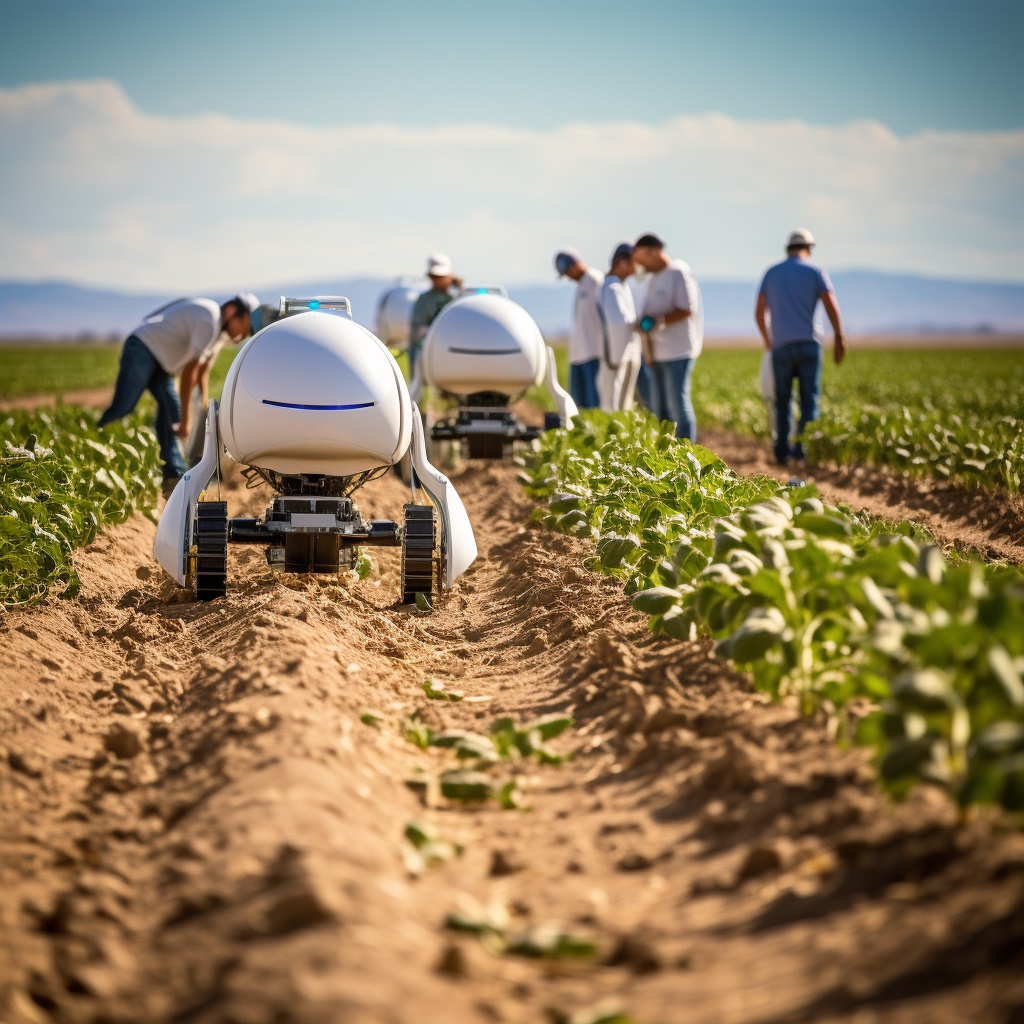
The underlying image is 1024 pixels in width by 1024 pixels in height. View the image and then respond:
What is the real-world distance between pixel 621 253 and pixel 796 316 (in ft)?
6.47

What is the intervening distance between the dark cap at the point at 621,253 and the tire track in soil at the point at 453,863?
8128 mm

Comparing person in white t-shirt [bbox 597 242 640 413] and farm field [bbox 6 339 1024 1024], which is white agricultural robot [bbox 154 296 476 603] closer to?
farm field [bbox 6 339 1024 1024]

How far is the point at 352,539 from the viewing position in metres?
6.86

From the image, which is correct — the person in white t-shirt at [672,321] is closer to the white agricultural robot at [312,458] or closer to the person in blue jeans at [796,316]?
the person in blue jeans at [796,316]

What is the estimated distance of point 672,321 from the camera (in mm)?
12250

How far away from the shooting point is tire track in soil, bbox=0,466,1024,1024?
259 centimetres

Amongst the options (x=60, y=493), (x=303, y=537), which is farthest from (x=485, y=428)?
(x=303, y=537)

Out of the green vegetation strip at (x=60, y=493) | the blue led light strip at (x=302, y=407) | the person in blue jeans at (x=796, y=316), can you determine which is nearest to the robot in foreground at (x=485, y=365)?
the person in blue jeans at (x=796, y=316)

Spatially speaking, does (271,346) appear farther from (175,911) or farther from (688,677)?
(175,911)

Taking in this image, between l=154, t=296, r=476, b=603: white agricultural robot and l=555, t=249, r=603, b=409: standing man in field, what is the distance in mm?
6690

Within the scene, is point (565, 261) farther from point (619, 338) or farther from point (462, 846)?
point (462, 846)

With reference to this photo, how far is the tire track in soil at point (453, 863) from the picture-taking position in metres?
2.59

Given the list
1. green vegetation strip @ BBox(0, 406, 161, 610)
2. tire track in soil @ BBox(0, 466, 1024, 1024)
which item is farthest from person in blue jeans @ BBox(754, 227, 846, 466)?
tire track in soil @ BBox(0, 466, 1024, 1024)

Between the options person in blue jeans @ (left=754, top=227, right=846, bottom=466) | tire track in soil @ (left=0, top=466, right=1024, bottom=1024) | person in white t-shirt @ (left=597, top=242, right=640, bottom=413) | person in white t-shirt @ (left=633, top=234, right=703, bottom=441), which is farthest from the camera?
person in white t-shirt @ (left=597, top=242, right=640, bottom=413)
